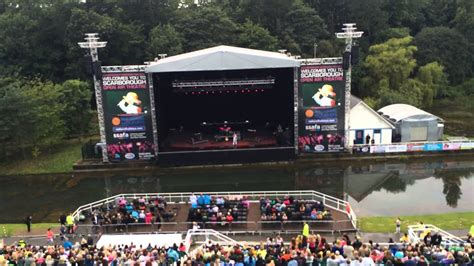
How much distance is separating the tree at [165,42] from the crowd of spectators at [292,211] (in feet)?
99.1

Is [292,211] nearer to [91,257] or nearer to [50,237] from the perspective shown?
[91,257]

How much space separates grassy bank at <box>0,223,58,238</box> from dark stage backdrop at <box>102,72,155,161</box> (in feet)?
33.3

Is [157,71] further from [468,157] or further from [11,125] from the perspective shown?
[468,157]

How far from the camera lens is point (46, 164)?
36656 mm

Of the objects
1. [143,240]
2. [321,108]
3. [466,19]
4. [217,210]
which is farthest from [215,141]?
[466,19]

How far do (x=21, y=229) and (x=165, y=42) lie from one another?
97.5 feet

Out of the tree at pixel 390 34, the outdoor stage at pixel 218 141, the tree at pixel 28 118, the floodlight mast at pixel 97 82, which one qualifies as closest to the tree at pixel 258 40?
the tree at pixel 390 34

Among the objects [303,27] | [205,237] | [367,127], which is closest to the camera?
[205,237]

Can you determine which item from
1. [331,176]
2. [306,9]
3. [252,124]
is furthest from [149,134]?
[306,9]

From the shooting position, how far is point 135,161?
34906 mm

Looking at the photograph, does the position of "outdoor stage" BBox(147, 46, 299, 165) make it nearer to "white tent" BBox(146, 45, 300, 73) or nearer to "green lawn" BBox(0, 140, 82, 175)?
"white tent" BBox(146, 45, 300, 73)

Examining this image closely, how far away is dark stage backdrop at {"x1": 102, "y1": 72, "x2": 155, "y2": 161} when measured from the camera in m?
33.5

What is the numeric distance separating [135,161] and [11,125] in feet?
30.2

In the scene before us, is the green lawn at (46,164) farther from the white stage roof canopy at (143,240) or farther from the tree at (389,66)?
the tree at (389,66)
